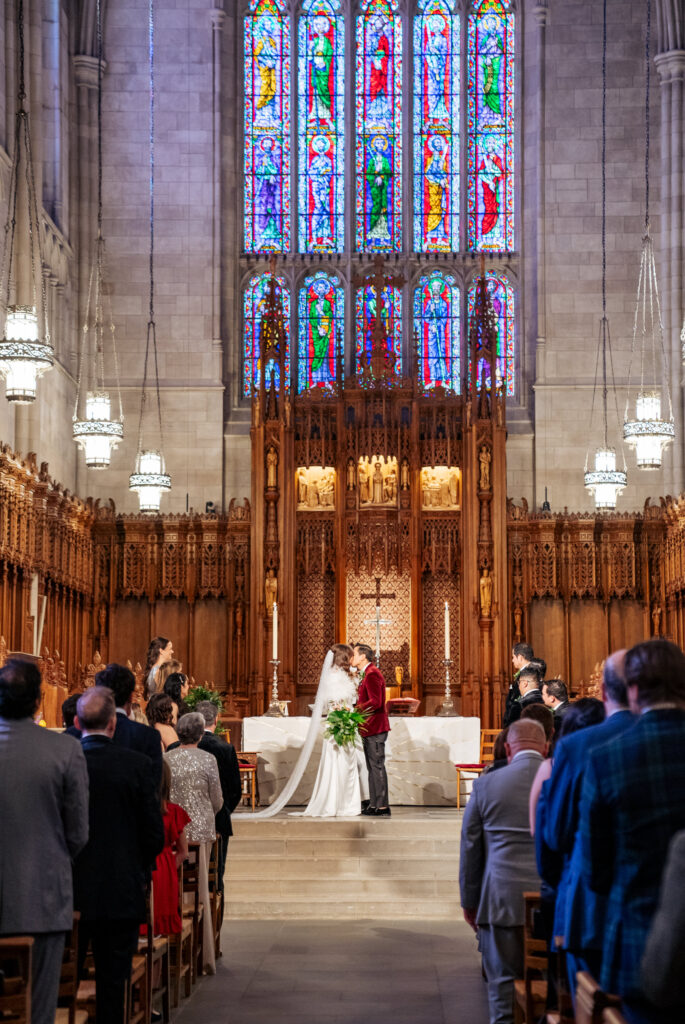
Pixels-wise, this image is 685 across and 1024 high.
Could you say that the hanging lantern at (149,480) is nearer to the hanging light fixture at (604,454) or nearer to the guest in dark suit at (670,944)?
the hanging light fixture at (604,454)

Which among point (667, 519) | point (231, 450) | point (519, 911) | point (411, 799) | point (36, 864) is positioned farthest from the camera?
point (231, 450)

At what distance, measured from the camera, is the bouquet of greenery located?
14.0 m

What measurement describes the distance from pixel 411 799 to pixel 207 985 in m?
7.08

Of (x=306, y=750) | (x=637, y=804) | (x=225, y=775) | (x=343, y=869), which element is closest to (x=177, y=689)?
(x=225, y=775)

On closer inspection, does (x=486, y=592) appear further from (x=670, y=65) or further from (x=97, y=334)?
(x=670, y=65)

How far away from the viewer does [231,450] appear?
2302cm

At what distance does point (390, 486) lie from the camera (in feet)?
68.2

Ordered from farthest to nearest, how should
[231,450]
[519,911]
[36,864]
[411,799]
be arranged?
[231,450]
[411,799]
[519,911]
[36,864]

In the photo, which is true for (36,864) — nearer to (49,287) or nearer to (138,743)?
(138,743)

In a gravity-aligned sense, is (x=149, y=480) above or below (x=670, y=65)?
below

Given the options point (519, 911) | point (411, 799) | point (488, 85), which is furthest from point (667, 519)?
point (519, 911)

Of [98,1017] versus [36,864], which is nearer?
[36,864]

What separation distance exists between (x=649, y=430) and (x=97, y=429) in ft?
21.2

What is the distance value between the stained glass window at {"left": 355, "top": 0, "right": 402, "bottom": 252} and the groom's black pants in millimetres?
11339
